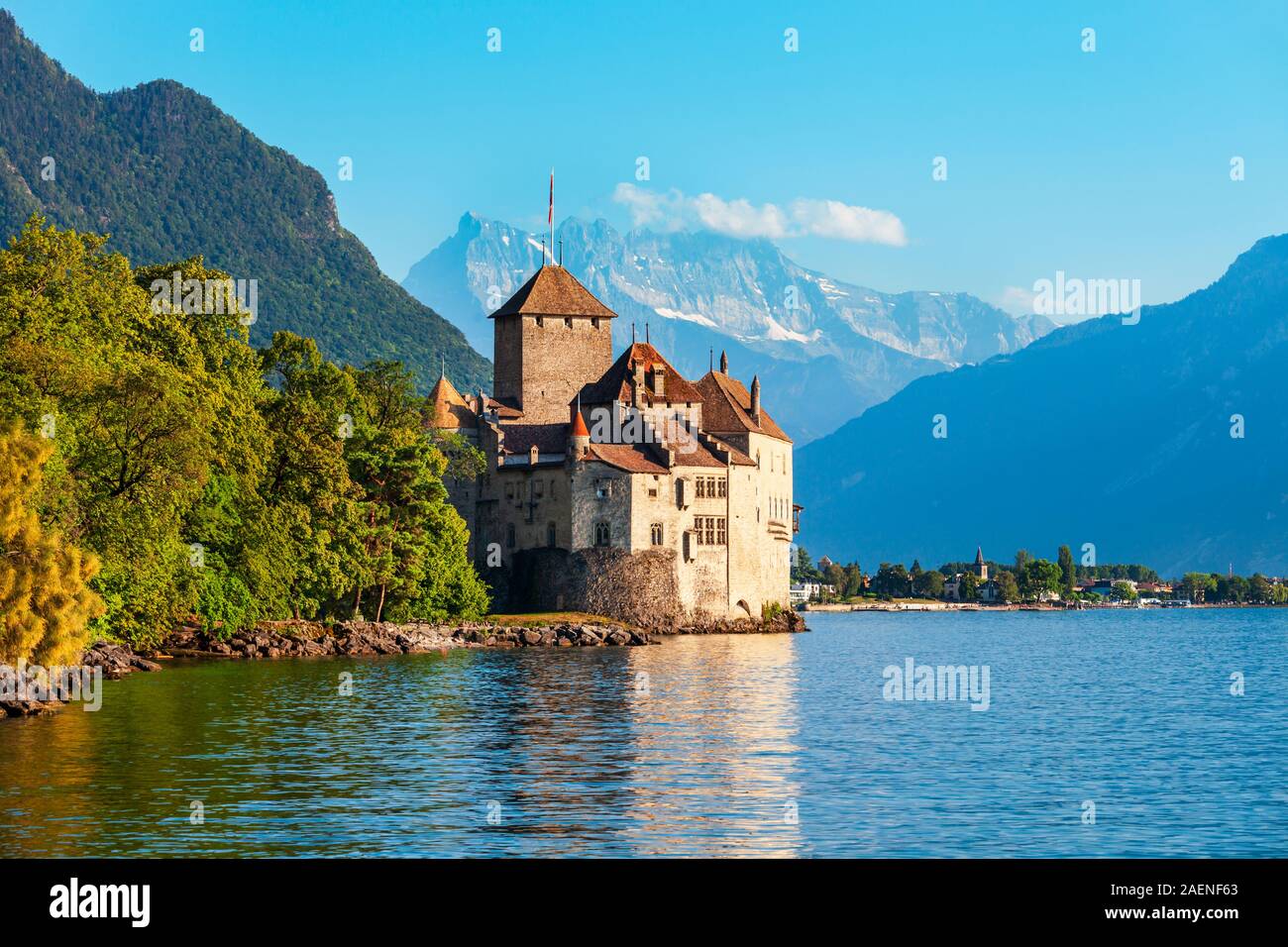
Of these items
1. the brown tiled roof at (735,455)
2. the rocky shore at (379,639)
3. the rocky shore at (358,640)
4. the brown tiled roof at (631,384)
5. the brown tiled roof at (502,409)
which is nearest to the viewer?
the rocky shore at (358,640)

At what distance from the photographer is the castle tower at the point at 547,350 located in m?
127

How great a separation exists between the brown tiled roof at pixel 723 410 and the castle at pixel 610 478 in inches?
4.7

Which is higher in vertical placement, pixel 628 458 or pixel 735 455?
pixel 735 455

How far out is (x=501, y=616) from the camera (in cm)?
10675

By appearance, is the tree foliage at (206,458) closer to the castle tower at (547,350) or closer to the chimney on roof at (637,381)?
the chimney on roof at (637,381)

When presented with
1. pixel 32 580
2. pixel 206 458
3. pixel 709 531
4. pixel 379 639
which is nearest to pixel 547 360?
pixel 709 531

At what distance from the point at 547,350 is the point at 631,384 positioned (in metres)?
11.8

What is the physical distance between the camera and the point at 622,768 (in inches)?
1639

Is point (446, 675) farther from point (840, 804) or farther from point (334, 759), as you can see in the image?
point (840, 804)

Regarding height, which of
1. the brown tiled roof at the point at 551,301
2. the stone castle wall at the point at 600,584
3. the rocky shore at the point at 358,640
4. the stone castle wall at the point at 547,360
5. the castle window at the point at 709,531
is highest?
the brown tiled roof at the point at 551,301

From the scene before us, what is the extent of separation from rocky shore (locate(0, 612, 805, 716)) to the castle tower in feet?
72.5

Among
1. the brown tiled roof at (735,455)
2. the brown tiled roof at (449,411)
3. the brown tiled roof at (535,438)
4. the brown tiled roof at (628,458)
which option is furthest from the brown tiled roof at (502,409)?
the brown tiled roof at (735,455)

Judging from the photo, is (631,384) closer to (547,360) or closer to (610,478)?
(610,478)
